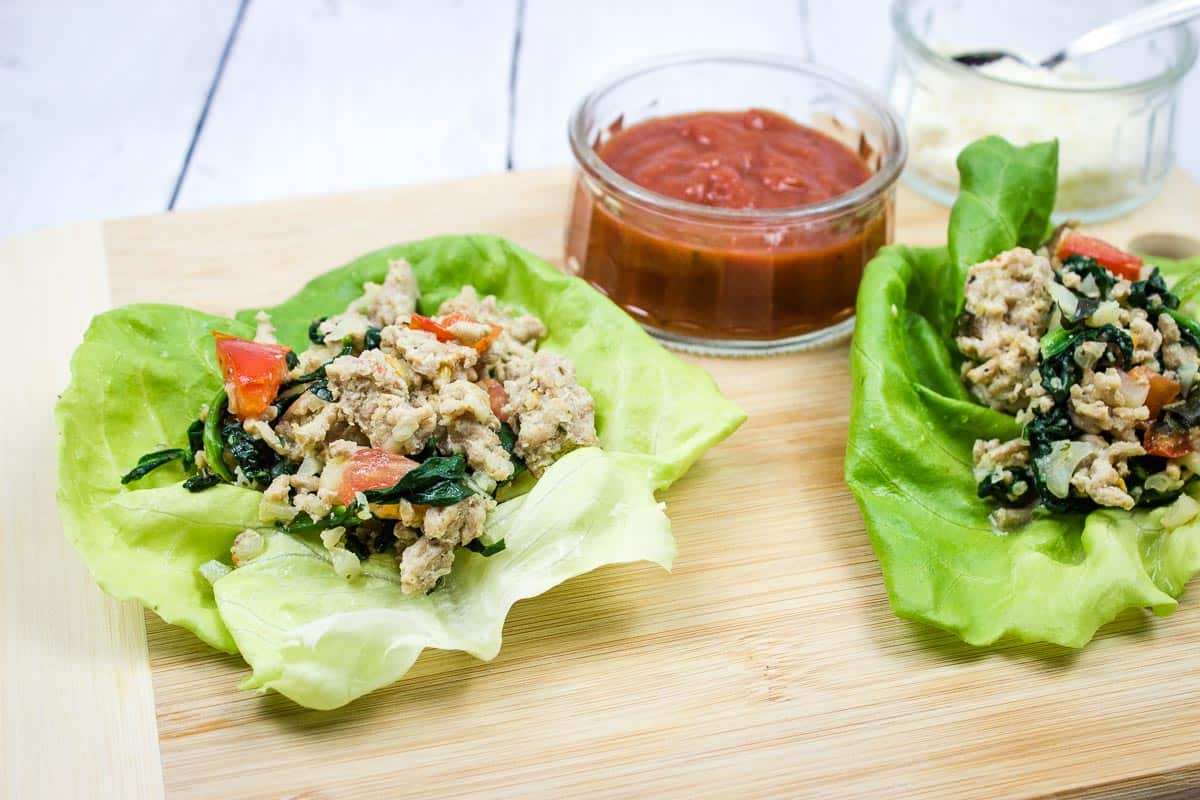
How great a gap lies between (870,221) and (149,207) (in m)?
3.63

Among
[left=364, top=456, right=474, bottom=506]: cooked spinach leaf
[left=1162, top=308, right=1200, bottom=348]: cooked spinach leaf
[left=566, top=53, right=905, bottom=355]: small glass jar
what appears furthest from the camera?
[left=566, top=53, right=905, bottom=355]: small glass jar

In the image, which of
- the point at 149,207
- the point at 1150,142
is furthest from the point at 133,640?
the point at 1150,142

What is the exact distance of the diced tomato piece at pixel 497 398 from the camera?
366 centimetres

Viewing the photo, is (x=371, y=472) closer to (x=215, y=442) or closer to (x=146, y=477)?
(x=215, y=442)

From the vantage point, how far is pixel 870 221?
4.51 metres

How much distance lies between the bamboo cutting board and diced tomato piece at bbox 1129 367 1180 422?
0.57 meters

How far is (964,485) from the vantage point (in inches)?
146

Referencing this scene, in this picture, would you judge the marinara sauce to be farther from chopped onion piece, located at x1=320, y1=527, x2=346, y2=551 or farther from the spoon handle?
chopped onion piece, located at x1=320, y1=527, x2=346, y2=551

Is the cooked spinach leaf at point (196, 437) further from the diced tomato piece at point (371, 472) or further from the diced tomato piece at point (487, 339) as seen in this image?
the diced tomato piece at point (487, 339)

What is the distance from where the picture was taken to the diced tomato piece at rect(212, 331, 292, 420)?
350cm

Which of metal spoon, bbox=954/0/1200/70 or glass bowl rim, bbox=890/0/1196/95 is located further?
glass bowl rim, bbox=890/0/1196/95


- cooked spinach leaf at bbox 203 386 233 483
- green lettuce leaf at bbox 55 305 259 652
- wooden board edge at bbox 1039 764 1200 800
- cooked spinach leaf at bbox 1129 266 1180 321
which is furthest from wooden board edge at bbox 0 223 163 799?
cooked spinach leaf at bbox 1129 266 1180 321

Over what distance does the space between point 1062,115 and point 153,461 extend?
4.06 metres

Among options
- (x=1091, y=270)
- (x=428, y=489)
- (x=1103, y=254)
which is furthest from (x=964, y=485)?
(x=428, y=489)
